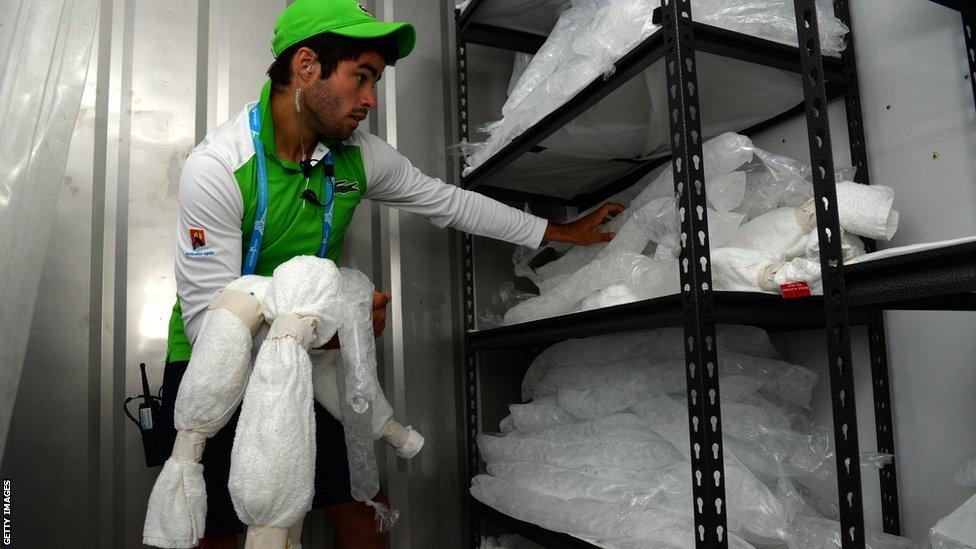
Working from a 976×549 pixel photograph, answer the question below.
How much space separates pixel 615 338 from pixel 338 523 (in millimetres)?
799

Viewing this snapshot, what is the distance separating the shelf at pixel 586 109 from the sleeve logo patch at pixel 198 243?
727 millimetres

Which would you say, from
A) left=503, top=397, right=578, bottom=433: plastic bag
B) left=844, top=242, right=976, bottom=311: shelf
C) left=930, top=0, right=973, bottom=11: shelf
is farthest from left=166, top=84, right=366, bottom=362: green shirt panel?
left=930, top=0, right=973, bottom=11: shelf

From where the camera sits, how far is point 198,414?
1059 mm

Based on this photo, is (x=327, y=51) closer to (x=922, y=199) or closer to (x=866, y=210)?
(x=866, y=210)

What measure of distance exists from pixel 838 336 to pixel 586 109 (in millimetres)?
702

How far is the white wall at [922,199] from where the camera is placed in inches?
44.7

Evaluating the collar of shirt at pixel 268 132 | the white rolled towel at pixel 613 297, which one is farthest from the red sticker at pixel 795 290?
the collar of shirt at pixel 268 132

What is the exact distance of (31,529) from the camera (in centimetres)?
146

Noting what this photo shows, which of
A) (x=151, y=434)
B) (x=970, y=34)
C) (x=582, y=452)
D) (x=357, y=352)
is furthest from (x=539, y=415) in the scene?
(x=970, y=34)

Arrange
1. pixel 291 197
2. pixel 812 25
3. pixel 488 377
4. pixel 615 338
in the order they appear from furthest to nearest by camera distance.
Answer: pixel 488 377, pixel 615 338, pixel 291 197, pixel 812 25

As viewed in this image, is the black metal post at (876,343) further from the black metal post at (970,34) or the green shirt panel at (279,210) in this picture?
the green shirt panel at (279,210)

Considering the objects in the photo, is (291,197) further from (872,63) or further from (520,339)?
(872,63)

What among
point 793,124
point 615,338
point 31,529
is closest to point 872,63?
point 793,124

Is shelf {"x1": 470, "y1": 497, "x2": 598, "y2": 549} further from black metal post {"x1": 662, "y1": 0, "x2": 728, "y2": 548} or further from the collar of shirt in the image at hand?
the collar of shirt
